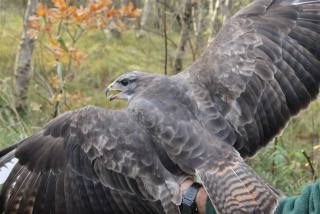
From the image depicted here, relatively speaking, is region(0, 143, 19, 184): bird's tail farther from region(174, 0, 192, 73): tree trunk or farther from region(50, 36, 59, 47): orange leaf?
region(174, 0, 192, 73): tree trunk

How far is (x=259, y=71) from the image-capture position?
4.79 metres

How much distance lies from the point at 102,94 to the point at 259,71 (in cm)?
921

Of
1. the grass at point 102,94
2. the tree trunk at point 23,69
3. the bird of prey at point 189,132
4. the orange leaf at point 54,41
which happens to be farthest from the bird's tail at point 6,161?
the tree trunk at point 23,69

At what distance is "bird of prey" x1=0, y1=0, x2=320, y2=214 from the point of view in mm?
4016

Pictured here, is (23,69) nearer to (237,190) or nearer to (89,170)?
(89,170)

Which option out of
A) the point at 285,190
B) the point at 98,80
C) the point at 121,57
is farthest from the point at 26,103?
the point at 285,190

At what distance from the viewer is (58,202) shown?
424 centimetres

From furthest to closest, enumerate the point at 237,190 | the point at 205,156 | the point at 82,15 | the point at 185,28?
the point at 185,28, the point at 82,15, the point at 205,156, the point at 237,190

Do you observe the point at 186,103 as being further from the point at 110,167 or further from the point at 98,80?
the point at 98,80

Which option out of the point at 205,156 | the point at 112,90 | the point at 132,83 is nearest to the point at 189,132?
the point at 205,156

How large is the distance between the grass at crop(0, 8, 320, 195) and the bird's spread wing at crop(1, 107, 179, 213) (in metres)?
2.64

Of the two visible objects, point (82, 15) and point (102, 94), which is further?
point (102, 94)

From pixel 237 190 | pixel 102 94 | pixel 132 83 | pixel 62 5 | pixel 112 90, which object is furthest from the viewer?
pixel 102 94

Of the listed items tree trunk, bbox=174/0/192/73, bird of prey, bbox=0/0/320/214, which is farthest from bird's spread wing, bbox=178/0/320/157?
tree trunk, bbox=174/0/192/73
